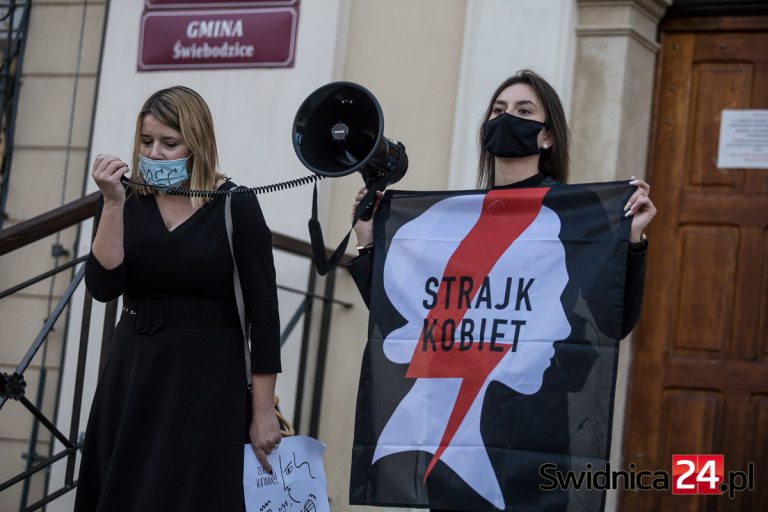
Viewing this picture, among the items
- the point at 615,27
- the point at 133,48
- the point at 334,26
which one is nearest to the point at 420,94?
the point at 334,26

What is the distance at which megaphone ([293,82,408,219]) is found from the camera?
354 cm

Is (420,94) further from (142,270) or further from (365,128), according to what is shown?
(142,270)

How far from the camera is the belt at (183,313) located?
3.44 meters

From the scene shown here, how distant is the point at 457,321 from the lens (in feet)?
11.3

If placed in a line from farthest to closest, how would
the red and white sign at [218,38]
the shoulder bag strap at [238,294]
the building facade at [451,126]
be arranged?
the red and white sign at [218,38], the building facade at [451,126], the shoulder bag strap at [238,294]

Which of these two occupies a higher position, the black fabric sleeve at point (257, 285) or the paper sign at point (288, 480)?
the black fabric sleeve at point (257, 285)

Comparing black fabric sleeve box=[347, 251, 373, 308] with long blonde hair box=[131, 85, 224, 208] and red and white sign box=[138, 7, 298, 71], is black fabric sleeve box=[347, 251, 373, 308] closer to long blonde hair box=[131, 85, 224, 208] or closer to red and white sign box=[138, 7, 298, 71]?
long blonde hair box=[131, 85, 224, 208]

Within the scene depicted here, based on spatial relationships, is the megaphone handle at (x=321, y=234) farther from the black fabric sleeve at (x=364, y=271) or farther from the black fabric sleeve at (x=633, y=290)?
the black fabric sleeve at (x=633, y=290)

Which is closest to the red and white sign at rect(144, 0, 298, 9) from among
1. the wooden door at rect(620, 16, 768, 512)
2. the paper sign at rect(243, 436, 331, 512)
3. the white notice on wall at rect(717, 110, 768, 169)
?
the wooden door at rect(620, 16, 768, 512)

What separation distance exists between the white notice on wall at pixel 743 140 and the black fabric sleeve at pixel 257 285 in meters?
3.18

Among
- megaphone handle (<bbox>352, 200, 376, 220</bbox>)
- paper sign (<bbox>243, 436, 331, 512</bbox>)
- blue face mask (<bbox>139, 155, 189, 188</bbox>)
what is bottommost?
paper sign (<bbox>243, 436, 331, 512</bbox>)

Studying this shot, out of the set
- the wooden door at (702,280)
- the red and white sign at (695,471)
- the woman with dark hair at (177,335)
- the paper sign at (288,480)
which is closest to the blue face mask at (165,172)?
the woman with dark hair at (177,335)

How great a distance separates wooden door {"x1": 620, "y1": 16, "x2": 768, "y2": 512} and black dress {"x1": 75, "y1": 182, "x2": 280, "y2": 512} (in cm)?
294

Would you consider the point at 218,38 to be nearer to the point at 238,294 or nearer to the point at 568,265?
the point at 238,294
